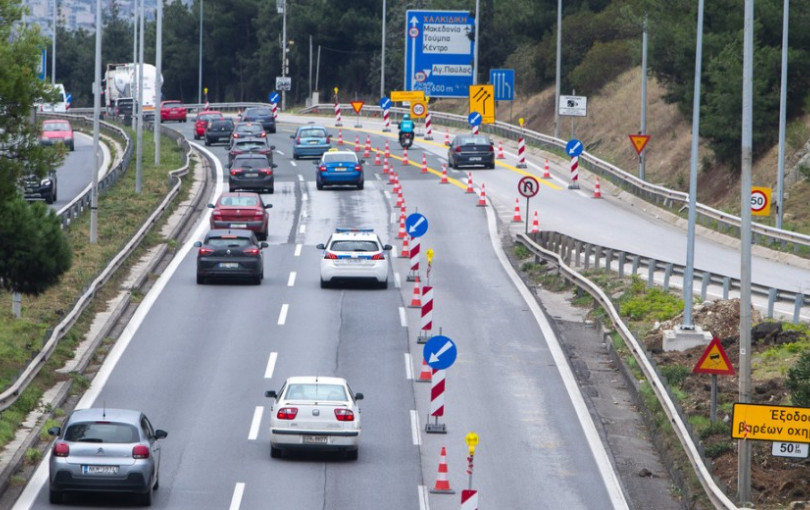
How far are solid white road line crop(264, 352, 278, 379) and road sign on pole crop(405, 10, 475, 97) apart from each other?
4646cm

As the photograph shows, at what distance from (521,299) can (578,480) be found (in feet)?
45.7

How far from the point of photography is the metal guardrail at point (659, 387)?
62.0ft

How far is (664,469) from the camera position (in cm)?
2228

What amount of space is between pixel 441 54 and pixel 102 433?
189ft

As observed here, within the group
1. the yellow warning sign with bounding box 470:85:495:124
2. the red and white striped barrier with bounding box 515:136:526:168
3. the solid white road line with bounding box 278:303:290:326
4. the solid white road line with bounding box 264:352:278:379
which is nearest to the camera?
the solid white road line with bounding box 264:352:278:379

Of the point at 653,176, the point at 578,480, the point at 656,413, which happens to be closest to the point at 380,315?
the point at 656,413

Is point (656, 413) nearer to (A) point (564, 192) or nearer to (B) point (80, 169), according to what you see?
(A) point (564, 192)

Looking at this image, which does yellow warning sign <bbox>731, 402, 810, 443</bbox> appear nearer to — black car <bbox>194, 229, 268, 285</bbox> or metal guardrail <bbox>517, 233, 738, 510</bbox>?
metal guardrail <bbox>517, 233, 738, 510</bbox>

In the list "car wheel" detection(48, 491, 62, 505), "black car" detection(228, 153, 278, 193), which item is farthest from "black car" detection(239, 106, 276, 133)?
"car wheel" detection(48, 491, 62, 505)

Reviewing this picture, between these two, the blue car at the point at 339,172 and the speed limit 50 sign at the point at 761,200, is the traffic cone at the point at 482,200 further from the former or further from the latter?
the speed limit 50 sign at the point at 761,200

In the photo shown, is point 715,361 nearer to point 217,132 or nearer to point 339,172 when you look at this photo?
point 339,172

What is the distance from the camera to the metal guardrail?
18.9 metres

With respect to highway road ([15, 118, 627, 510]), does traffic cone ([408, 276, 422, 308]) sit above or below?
above

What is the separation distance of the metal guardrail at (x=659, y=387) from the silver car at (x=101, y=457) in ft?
24.2
